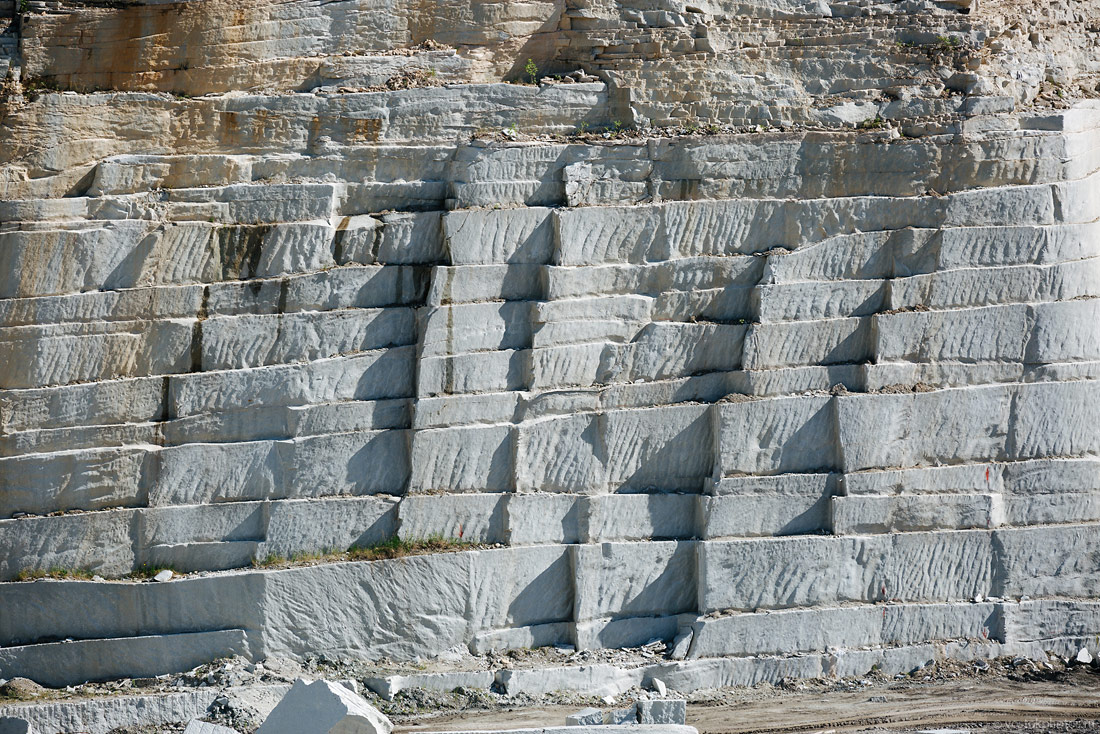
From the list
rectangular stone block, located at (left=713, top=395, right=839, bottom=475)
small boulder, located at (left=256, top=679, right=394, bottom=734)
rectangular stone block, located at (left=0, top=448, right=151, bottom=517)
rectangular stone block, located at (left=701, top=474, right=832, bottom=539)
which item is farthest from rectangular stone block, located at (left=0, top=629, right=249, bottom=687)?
rectangular stone block, located at (left=713, top=395, right=839, bottom=475)

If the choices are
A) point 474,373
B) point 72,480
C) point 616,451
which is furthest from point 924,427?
point 72,480

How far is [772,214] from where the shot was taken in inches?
603

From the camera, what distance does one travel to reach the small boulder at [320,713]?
472 inches

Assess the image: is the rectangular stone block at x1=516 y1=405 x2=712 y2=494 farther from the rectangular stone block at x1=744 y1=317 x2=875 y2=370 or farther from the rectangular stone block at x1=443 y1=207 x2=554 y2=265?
the rectangular stone block at x1=443 y1=207 x2=554 y2=265

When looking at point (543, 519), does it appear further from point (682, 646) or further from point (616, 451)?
point (682, 646)

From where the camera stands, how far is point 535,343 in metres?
14.8

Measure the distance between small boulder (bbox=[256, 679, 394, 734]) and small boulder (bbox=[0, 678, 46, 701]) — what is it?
2520 millimetres

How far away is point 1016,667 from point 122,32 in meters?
11.0

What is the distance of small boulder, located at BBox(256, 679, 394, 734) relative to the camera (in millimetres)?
11992

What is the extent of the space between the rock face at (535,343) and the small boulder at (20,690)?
0.20 metres

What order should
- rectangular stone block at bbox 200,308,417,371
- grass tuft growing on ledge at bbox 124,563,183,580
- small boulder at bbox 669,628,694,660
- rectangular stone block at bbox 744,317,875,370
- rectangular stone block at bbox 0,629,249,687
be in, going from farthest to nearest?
rectangular stone block at bbox 744,317,875,370, rectangular stone block at bbox 200,308,417,371, grass tuft growing on ledge at bbox 124,563,183,580, small boulder at bbox 669,628,694,660, rectangular stone block at bbox 0,629,249,687

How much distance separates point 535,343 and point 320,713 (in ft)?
14.5

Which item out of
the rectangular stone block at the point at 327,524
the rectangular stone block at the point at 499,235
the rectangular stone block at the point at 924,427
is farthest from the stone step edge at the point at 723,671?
the rectangular stone block at the point at 499,235

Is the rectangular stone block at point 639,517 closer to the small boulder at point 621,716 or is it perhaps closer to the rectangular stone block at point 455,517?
the rectangular stone block at point 455,517
